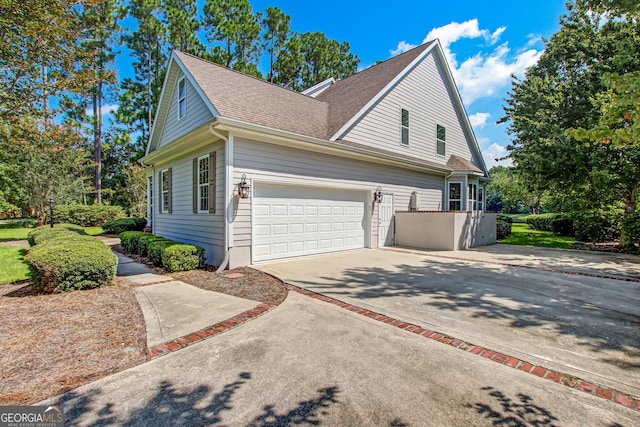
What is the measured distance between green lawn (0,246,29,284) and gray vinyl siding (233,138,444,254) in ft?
16.1

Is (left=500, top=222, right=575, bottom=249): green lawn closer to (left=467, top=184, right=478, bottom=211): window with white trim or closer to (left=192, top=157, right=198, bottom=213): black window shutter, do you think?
(left=467, top=184, right=478, bottom=211): window with white trim

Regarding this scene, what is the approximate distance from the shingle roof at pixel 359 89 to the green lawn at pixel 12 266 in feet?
28.4

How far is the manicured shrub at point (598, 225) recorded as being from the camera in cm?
1223

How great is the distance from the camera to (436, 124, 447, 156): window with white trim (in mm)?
14172

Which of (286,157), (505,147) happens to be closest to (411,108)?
(286,157)

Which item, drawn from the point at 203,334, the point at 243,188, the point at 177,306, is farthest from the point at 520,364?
the point at 243,188

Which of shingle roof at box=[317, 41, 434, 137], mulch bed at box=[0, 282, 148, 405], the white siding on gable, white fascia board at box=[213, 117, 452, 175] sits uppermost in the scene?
shingle roof at box=[317, 41, 434, 137]

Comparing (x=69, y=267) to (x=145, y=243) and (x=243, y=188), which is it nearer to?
(x=243, y=188)

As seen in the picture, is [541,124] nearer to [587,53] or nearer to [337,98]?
[587,53]

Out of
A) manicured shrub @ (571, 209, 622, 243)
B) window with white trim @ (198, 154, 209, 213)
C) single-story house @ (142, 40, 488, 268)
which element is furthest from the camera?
manicured shrub @ (571, 209, 622, 243)

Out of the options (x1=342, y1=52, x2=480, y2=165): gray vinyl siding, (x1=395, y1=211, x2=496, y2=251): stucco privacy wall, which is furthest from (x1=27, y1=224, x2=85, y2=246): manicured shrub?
(x1=395, y1=211, x2=496, y2=251): stucco privacy wall

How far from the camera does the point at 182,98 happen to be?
992cm

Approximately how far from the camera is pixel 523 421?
7.11 feet

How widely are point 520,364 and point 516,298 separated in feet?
8.32
